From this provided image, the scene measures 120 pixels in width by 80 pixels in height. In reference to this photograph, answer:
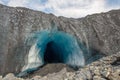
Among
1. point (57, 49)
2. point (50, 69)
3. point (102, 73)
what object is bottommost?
point (50, 69)

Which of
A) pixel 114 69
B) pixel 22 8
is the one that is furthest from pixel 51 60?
pixel 114 69

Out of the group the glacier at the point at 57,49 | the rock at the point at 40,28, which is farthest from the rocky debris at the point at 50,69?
the rock at the point at 40,28

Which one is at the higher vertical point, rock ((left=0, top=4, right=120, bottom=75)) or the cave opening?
rock ((left=0, top=4, right=120, bottom=75))

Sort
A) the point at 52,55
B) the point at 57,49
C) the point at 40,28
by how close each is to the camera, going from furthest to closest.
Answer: the point at 52,55 < the point at 57,49 < the point at 40,28

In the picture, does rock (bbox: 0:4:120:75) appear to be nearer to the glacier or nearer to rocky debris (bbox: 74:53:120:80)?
the glacier

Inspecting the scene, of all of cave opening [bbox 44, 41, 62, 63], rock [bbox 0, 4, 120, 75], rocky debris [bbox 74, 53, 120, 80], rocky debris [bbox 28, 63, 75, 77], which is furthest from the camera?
cave opening [bbox 44, 41, 62, 63]

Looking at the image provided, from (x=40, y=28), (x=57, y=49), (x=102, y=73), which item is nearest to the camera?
(x=102, y=73)

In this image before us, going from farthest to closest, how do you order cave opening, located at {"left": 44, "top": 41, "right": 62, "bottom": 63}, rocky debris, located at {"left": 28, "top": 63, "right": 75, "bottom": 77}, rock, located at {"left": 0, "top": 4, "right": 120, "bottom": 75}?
cave opening, located at {"left": 44, "top": 41, "right": 62, "bottom": 63}, rocky debris, located at {"left": 28, "top": 63, "right": 75, "bottom": 77}, rock, located at {"left": 0, "top": 4, "right": 120, "bottom": 75}

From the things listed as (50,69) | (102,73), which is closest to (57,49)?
(50,69)

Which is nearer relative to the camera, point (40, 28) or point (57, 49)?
point (40, 28)

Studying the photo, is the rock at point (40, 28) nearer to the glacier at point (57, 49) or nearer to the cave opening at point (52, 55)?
the glacier at point (57, 49)

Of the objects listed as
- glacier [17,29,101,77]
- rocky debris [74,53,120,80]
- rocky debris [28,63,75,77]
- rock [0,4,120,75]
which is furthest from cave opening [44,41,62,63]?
rocky debris [74,53,120,80]

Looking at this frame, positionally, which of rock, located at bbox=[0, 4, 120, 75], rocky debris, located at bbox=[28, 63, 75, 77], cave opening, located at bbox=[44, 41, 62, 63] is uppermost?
rock, located at bbox=[0, 4, 120, 75]

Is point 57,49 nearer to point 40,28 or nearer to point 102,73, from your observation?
point 40,28
